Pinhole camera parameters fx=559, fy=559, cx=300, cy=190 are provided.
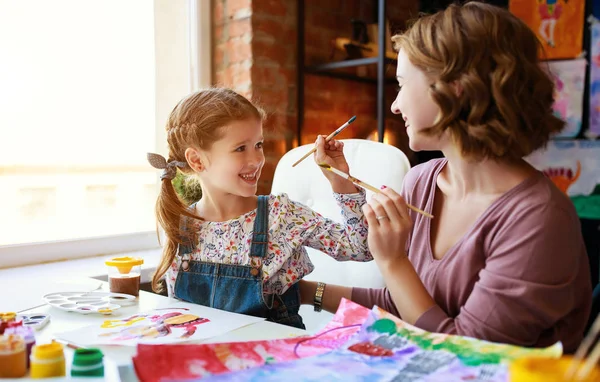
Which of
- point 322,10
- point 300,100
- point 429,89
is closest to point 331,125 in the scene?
point 300,100

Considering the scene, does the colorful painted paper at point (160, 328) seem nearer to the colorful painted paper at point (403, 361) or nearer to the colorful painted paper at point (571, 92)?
the colorful painted paper at point (403, 361)

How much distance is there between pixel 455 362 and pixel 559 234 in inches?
13.4

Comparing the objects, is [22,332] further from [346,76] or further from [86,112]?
[346,76]

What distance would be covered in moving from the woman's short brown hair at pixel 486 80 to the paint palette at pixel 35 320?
80 cm

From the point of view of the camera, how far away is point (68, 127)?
2.33 meters

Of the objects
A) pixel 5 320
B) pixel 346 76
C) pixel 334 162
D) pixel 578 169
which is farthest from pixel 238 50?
pixel 5 320

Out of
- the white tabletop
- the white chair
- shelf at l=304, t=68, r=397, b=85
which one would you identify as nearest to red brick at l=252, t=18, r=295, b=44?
shelf at l=304, t=68, r=397, b=85

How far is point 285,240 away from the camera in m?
1.34

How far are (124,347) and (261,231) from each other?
51 cm

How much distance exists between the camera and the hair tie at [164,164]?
143 centimetres

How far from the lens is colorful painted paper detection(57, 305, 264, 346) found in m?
0.93

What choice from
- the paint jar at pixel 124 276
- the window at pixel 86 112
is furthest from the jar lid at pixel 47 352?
the window at pixel 86 112

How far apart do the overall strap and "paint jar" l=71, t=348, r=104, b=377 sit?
1.88 feet

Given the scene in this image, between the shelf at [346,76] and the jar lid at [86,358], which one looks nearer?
the jar lid at [86,358]
